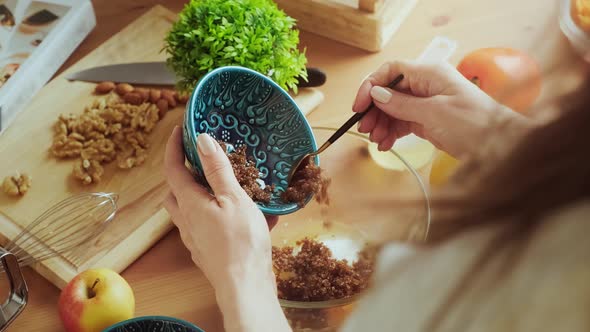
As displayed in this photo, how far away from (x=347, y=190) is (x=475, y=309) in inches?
26.0

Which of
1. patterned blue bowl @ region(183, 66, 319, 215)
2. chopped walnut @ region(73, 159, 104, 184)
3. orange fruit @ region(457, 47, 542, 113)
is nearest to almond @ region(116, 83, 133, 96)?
chopped walnut @ region(73, 159, 104, 184)

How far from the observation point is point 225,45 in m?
1.05

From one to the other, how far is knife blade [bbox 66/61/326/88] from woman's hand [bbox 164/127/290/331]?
38 cm

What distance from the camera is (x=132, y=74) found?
1241 mm

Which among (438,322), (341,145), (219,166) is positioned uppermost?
(438,322)

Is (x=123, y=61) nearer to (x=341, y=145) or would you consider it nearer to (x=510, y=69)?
(x=341, y=145)

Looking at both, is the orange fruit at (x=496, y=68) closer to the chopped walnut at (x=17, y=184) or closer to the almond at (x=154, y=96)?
the almond at (x=154, y=96)

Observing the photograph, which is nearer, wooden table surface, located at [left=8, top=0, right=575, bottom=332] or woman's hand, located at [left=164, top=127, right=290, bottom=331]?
woman's hand, located at [left=164, top=127, right=290, bottom=331]

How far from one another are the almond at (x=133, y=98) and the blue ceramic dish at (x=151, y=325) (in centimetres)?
43

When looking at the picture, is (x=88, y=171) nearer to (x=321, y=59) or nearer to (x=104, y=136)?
(x=104, y=136)

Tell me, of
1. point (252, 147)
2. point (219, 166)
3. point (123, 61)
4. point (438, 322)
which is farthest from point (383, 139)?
point (438, 322)

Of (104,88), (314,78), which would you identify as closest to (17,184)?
(104,88)

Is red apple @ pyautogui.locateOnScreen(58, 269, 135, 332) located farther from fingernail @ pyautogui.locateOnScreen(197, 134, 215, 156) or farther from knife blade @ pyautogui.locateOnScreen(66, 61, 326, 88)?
knife blade @ pyautogui.locateOnScreen(66, 61, 326, 88)

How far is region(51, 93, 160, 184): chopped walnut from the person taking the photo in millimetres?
1125
